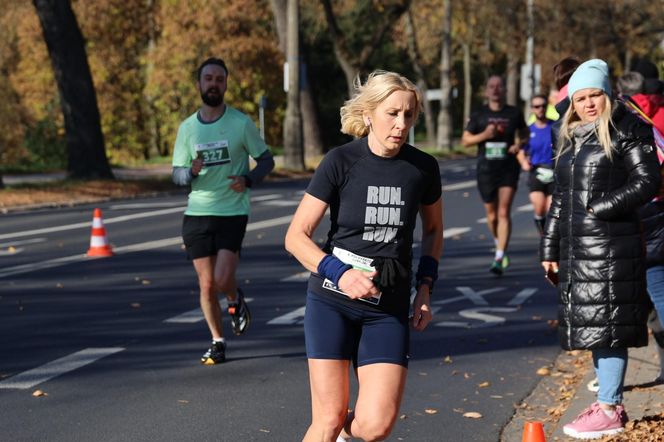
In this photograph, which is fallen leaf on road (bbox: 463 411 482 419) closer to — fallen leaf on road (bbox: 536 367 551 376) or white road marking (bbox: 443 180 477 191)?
fallen leaf on road (bbox: 536 367 551 376)

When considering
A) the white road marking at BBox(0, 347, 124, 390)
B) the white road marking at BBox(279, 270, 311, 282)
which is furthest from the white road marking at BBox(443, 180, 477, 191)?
the white road marking at BBox(0, 347, 124, 390)

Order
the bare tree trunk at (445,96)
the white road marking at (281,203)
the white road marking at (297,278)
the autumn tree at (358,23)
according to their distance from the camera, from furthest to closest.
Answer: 1. the bare tree trunk at (445,96)
2. the autumn tree at (358,23)
3. the white road marking at (281,203)
4. the white road marking at (297,278)

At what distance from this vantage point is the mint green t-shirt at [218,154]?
8164 millimetres

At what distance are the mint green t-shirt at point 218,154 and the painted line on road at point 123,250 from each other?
5.46 m

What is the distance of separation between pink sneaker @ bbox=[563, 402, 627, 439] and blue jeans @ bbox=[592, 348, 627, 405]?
2.2 inches

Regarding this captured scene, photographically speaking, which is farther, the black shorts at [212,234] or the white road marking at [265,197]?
the white road marking at [265,197]

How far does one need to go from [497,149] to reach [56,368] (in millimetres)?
6296

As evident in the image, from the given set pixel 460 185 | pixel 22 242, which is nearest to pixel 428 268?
pixel 22 242

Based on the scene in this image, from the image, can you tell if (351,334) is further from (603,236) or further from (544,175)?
(544,175)

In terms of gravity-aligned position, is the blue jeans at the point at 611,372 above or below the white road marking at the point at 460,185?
above

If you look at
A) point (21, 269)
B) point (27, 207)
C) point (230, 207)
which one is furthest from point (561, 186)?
point (27, 207)

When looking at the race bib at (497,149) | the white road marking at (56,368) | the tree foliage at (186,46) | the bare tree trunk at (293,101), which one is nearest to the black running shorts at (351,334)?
the white road marking at (56,368)

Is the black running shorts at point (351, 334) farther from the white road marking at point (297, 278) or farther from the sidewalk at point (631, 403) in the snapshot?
the white road marking at point (297, 278)

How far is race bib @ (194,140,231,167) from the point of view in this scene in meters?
8.16
